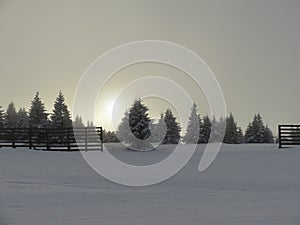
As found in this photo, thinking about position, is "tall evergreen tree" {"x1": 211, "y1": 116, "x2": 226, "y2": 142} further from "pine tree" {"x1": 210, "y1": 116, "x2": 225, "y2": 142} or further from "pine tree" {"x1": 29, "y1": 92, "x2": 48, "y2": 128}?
"pine tree" {"x1": 29, "y1": 92, "x2": 48, "y2": 128}

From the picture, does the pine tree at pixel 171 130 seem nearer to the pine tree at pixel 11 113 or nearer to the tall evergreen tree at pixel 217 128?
the tall evergreen tree at pixel 217 128

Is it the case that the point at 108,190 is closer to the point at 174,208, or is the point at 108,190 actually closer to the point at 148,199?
the point at 148,199

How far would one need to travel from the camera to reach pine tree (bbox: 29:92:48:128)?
2204 inches

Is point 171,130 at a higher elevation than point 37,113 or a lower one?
lower

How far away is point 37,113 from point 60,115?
13.9ft

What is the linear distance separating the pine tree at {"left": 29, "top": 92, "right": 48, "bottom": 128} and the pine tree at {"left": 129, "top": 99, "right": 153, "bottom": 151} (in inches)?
953

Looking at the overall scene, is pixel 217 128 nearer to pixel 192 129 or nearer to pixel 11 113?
pixel 192 129

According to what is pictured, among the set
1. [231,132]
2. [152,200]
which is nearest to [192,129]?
[231,132]

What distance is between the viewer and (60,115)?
55125 mm

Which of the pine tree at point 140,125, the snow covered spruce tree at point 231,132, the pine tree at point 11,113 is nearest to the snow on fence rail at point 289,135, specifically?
the pine tree at point 140,125

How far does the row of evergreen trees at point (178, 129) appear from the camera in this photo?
33.8 meters

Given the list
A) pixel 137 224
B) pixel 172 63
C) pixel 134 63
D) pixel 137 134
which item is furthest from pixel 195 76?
pixel 137 224

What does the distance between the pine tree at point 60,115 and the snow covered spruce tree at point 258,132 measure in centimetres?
2796

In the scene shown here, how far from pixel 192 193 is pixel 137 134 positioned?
2291 centimetres
